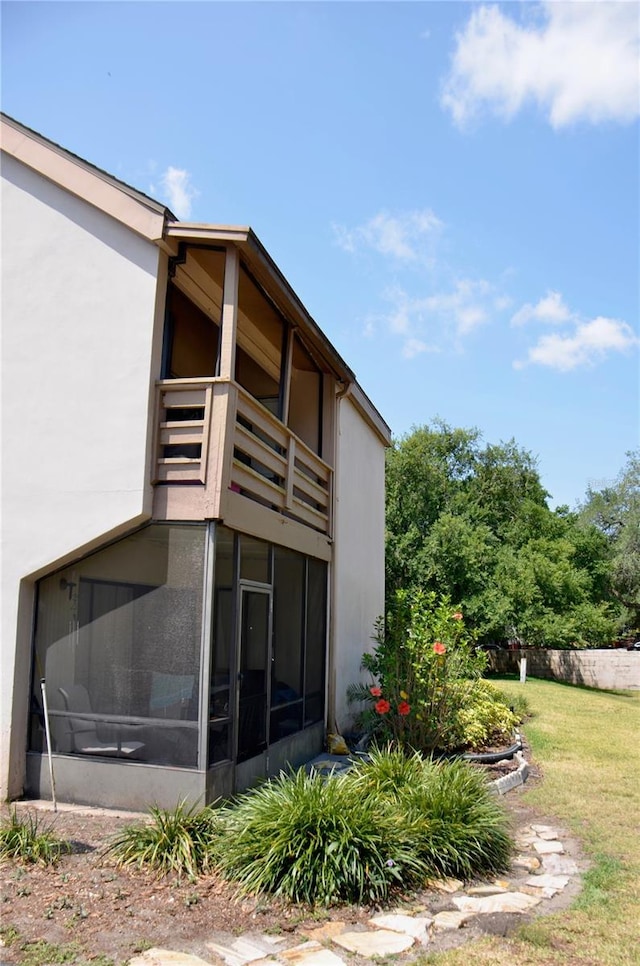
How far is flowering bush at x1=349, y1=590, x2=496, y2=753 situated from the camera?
9953mm

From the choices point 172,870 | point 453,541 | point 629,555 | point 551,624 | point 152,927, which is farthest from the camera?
point 629,555

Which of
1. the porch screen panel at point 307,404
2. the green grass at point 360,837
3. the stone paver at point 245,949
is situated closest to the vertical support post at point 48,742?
the green grass at point 360,837

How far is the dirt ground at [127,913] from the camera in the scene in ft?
14.1

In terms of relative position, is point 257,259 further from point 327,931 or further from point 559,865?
point 559,865

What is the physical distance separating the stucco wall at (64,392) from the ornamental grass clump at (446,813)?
11.6 feet

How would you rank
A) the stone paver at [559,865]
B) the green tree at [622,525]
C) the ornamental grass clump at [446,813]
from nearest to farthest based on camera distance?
the ornamental grass clump at [446,813] → the stone paver at [559,865] → the green tree at [622,525]

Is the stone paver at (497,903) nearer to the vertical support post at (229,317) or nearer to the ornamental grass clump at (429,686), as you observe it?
the ornamental grass clump at (429,686)

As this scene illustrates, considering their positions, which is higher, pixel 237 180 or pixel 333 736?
pixel 237 180

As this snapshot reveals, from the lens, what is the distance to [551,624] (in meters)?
28.7

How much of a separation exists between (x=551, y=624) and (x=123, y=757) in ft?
79.9

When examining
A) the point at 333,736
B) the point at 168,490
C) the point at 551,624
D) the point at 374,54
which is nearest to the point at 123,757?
the point at 168,490

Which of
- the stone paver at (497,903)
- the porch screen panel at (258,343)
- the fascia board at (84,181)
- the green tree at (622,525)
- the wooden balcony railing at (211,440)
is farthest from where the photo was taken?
the green tree at (622,525)

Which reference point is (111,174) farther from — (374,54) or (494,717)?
(494,717)

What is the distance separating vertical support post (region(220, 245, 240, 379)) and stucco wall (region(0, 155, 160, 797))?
75cm
